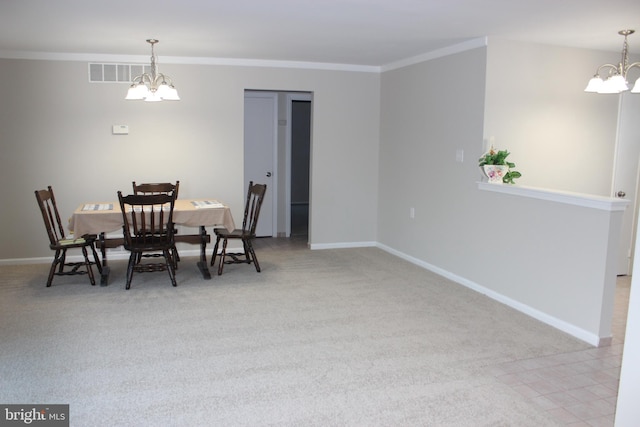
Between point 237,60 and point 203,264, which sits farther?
point 237,60

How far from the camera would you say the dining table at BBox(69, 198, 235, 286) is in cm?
465

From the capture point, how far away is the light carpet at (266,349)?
2.68 meters

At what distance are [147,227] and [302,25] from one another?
→ 7.90 feet

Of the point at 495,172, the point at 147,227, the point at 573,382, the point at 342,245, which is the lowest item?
the point at 573,382

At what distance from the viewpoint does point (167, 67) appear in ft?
19.3

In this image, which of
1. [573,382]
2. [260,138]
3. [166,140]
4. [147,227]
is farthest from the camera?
[260,138]

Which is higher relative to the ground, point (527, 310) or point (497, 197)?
point (497, 197)

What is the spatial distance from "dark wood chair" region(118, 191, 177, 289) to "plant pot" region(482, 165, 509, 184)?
2.75m

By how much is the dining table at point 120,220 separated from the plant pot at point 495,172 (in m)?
2.39

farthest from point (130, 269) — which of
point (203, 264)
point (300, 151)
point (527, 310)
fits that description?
point (300, 151)

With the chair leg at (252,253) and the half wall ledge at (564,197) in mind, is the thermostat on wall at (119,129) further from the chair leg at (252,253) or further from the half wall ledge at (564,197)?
the half wall ledge at (564,197)

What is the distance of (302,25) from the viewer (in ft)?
13.7

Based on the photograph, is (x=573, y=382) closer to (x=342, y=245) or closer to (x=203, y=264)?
(x=203, y=264)

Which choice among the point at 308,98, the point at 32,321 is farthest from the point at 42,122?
the point at 308,98
